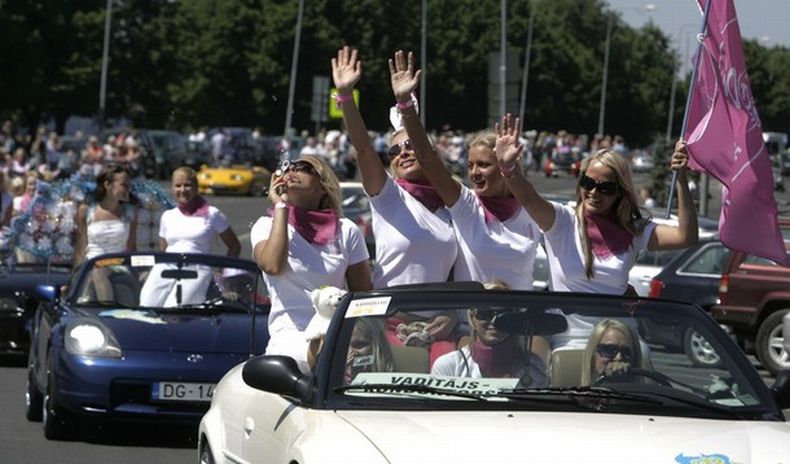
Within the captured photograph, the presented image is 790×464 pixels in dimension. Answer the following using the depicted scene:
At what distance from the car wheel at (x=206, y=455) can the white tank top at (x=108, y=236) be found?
749cm

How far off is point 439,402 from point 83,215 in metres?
10.2

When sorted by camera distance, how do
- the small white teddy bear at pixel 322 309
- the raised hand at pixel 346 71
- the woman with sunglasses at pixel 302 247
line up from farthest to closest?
the raised hand at pixel 346 71, the woman with sunglasses at pixel 302 247, the small white teddy bear at pixel 322 309

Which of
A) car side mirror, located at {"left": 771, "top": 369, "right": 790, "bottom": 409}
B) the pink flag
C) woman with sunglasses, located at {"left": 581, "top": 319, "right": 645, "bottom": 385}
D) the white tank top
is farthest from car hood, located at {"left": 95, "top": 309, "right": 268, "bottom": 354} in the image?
car side mirror, located at {"left": 771, "top": 369, "right": 790, "bottom": 409}

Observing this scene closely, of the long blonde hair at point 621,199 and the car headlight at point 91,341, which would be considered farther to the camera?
the car headlight at point 91,341

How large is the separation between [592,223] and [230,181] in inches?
2107

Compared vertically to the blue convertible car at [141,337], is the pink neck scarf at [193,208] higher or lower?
higher

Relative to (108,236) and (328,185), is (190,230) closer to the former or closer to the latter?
(108,236)

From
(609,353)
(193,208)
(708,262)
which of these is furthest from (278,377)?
(708,262)

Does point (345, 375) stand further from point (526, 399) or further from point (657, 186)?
point (657, 186)

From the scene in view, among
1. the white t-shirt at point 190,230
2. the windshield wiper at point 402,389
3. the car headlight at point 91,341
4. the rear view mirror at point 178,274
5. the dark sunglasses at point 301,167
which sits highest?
the dark sunglasses at point 301,167

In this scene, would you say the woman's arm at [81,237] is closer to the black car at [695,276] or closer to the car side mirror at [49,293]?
the car side mirror at [49,293]

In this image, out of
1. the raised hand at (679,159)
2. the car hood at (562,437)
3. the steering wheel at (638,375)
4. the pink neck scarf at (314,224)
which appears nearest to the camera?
the car hood at (562,437)

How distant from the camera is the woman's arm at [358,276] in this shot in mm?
8234

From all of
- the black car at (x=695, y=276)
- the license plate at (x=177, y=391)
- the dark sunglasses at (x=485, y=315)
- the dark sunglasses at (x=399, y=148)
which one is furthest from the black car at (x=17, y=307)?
the dark sunglasses at (x=485, y=315)
